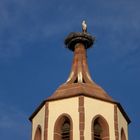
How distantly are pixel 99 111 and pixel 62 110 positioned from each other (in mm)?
2073

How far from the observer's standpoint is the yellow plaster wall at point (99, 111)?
1500 inches

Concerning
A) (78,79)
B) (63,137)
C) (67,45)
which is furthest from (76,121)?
(67,45)

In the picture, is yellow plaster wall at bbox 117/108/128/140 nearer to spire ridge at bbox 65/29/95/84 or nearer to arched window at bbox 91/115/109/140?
arched window at bbox 91/115/109/140

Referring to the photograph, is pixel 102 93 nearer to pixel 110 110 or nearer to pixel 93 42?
pixel 110 110

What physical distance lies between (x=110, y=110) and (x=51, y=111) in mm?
3340

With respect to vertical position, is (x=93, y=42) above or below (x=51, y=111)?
above

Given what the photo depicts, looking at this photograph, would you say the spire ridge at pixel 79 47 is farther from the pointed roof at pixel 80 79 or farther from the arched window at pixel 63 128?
the arched window at pixel 63 128

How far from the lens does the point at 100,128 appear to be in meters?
38.4

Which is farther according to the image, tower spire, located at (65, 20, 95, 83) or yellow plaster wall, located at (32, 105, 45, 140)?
tower spire, located at (65, 20, 95, 83)

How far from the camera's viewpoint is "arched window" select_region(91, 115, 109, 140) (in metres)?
38.0

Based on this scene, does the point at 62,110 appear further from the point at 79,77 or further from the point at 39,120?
the point at 79,77

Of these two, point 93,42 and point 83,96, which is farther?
point 93,42

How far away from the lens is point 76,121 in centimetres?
3788

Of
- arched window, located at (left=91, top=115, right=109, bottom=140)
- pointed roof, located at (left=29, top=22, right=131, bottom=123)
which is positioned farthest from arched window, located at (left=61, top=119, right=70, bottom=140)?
pointed roof, located at (left=29, top=22, right=131, bottom=123)
